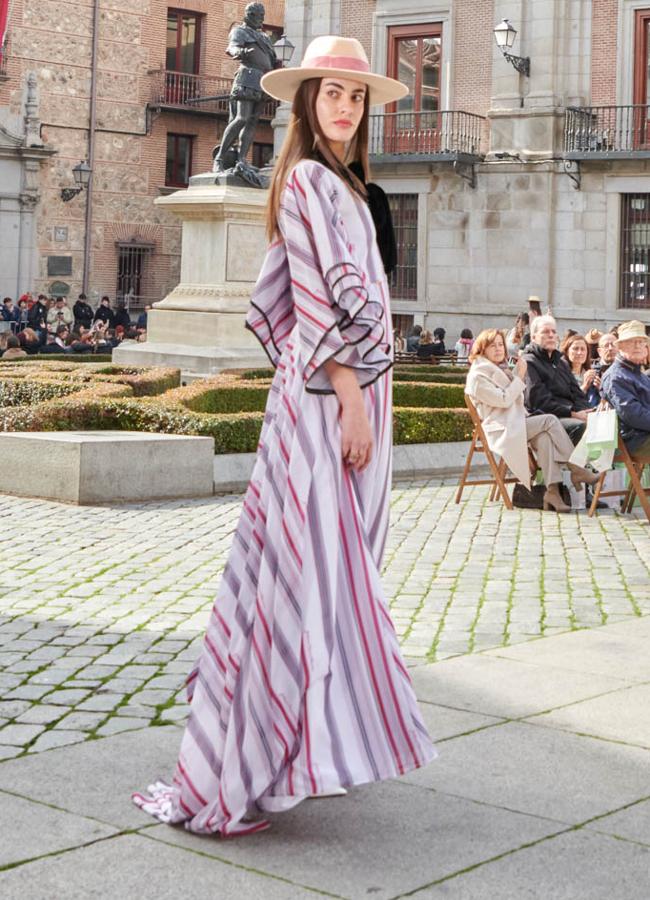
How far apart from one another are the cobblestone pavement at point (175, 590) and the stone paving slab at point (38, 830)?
636mm

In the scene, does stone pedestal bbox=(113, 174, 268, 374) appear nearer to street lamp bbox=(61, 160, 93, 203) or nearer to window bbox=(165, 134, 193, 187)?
street lamp bbox=(61, 160, 93, 203)

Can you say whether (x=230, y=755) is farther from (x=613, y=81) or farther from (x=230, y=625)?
(x=613, y=81)

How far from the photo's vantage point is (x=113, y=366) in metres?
16.5

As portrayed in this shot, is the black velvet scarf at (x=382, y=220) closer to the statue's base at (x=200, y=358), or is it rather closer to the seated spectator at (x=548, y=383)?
the seated spectator at (x=548, y=383)

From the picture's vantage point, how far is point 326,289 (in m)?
3.90

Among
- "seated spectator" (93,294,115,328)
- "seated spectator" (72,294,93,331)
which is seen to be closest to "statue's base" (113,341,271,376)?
"seated spectator" (93,294,115,328)

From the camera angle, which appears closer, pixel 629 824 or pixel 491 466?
pixel 629 824

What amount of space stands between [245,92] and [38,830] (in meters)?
14.6

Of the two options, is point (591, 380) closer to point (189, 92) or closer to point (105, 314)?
point (105, 314)

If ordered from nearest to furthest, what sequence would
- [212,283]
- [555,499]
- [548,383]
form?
[555,499] < [548,383] < [212,283]

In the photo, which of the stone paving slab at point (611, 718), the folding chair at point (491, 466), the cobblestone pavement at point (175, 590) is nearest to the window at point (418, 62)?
the folding chair at point (491, 466)

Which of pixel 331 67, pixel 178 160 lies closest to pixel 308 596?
pixel 331 67

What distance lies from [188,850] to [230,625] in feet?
1.89

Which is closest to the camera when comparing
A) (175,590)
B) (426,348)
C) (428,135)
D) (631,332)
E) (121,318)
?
(175,590)
